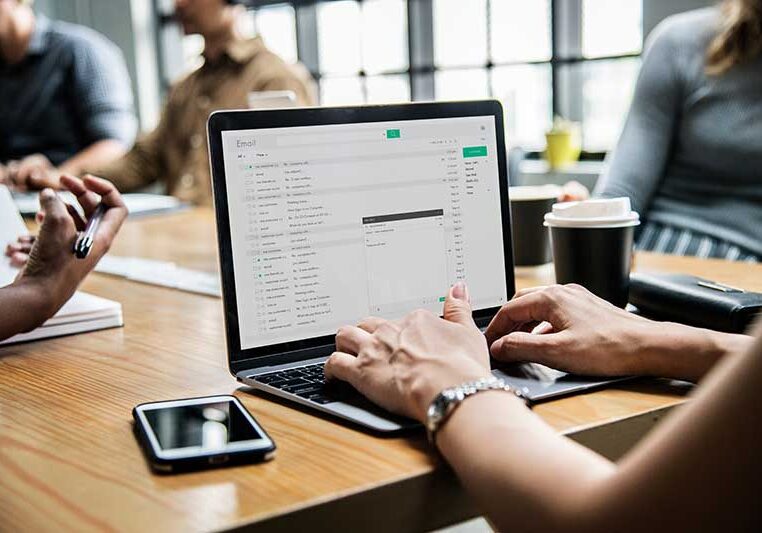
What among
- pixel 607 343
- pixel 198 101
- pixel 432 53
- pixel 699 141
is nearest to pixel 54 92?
pixel 198 101

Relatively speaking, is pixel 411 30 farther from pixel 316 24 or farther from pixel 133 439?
pixel 133 439

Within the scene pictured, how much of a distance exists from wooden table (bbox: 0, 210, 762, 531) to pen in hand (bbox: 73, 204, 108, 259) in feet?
0.36

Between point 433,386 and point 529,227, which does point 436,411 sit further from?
point 529,227

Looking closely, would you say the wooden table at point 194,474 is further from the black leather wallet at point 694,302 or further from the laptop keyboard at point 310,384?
the black leather wallet at point 694,302

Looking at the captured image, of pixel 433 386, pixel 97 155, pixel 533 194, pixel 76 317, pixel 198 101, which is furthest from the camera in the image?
pixel 97 155

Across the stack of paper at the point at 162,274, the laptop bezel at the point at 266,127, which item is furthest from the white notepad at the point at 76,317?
the laptop bezel at the point at 266,127

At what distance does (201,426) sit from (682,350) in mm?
410

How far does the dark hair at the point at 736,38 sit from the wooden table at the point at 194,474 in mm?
1271

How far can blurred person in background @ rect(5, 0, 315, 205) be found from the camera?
285 cm

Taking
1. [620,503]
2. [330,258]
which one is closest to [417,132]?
[330,258]

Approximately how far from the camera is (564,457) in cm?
59

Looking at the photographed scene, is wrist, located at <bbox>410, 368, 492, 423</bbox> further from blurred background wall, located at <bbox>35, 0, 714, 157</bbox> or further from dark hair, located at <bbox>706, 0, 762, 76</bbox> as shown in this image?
blurred background wall, located at <bbox>35, 0, 714, 157</bbox>

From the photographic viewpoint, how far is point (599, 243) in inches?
42.3

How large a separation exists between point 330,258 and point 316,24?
3781 millimetres
